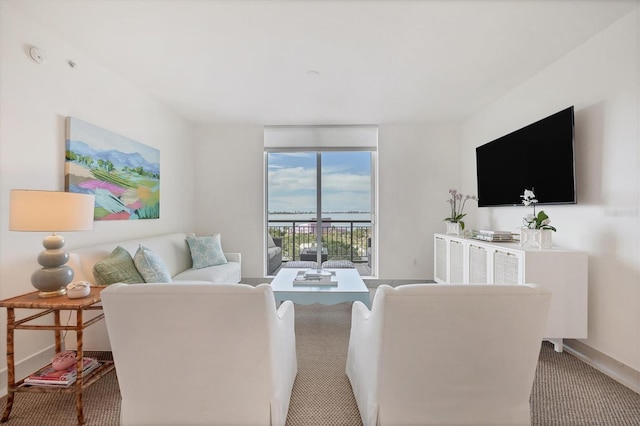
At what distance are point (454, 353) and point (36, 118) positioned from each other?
306cm

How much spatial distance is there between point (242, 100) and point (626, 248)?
3734 mm

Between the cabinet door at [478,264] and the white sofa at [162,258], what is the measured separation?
2.73 meters

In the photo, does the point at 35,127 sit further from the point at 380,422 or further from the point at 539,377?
the point at 539,377

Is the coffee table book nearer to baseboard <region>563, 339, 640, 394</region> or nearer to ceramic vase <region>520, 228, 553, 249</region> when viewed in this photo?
ceramic vase <region>520, 228, 553, 249</region>

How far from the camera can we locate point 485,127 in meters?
Result: 3.81

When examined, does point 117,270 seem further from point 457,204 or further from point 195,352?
point 457,204

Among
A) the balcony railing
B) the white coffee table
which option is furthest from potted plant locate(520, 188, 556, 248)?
the balcony railing

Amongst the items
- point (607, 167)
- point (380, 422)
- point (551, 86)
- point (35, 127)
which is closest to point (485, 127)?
point (551, 86)

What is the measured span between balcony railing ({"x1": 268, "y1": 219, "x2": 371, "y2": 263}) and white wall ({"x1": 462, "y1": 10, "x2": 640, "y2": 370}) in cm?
296

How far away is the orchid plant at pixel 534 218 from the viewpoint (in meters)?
2.48

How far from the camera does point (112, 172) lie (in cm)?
286

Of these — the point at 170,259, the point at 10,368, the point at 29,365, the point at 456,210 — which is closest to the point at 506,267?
the point at 456,210

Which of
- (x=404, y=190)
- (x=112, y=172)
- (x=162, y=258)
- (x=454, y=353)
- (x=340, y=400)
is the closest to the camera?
(x=454, y=353)

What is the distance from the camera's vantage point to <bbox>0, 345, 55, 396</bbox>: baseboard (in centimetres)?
188
